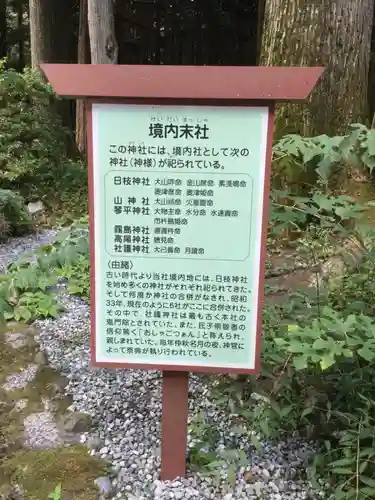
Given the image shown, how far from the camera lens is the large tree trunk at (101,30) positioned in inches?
282

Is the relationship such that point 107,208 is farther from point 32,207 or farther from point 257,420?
point 32,207

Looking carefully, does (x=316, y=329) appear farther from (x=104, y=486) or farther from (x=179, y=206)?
(x=104, y=486)

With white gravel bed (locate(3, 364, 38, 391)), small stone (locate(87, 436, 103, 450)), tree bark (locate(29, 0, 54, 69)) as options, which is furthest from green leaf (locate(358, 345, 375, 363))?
tree bark (locate(29, 0, 54, 69))

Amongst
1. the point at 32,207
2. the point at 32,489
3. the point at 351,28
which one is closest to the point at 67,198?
the point at 32,207

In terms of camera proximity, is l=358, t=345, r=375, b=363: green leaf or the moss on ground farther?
the moss on ground

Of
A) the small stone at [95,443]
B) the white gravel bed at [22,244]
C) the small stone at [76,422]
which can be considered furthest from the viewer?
the white gravel bed at [22,244]

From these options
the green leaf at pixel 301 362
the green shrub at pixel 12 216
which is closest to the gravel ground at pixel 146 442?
the green leaf at pixel 301 362

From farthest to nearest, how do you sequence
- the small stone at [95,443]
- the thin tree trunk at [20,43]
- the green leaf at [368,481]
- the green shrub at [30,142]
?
the thin tree trunk at [20,43], the green shrub at [30,142], the small stone at [95,443], the green leaf at [368,481]

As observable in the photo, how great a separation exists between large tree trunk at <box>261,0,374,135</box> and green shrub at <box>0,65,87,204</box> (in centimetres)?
398

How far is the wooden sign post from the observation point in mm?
1753

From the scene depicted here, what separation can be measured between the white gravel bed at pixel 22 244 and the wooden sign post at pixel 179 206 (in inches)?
138

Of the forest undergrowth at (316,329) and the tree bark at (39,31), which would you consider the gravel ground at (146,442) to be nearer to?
the forest undergrowth at (316,329)

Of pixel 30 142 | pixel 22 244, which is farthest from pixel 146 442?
pixel 30 142

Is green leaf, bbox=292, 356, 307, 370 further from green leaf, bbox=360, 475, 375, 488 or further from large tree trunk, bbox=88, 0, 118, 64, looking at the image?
large tree trunk, bbox=88, 0, 118, 64
